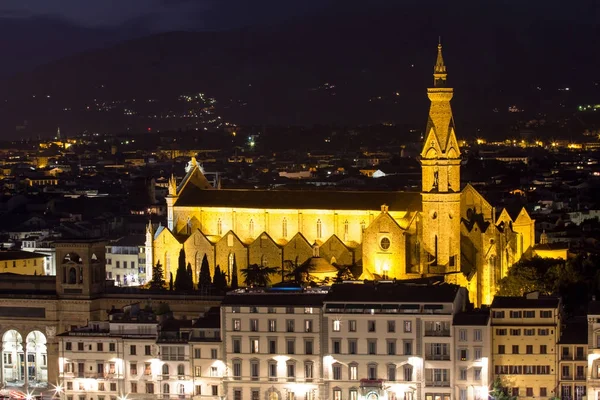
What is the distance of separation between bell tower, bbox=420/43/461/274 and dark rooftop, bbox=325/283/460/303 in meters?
17.0

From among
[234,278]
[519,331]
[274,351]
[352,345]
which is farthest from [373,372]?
[234,278]

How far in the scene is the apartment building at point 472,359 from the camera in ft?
245

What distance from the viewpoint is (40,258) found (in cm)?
11600

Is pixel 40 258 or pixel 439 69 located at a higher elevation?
pixel 439 69

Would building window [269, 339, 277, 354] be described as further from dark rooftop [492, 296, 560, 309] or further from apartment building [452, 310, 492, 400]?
dark rooftop [492, 296, 560, 309]

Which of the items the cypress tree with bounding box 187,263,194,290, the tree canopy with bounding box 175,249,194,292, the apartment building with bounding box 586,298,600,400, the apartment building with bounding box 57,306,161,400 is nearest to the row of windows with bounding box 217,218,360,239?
the cypress tree with bounding box 187,263,194,290

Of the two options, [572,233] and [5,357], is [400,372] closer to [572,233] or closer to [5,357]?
[5,357]

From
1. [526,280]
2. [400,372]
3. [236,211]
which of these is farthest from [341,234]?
[400,372]

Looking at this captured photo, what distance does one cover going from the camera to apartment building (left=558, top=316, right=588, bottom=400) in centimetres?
7575

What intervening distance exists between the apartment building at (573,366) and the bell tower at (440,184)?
20.9 meters

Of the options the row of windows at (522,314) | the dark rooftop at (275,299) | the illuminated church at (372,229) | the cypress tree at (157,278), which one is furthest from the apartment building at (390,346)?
the cypress tree at (157,278)

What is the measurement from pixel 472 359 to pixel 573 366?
4.30 meters

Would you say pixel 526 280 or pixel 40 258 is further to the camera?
pixel 40 258

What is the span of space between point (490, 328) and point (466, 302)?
6979 mm
